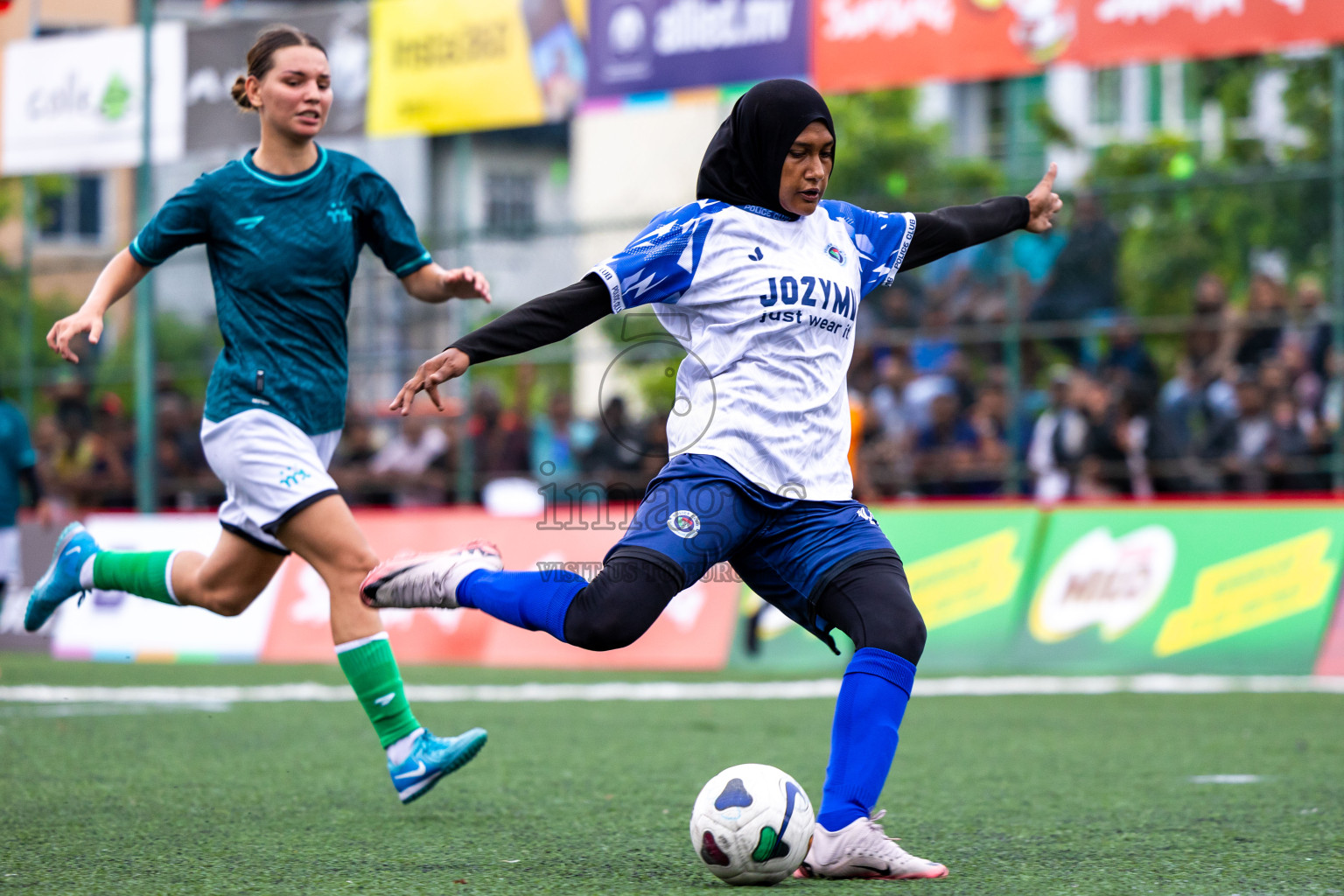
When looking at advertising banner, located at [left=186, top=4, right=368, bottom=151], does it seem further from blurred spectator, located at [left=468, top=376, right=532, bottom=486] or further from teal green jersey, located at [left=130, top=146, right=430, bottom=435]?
teal green jersey, located at [left=130, top=146, right=430, bottom=435]

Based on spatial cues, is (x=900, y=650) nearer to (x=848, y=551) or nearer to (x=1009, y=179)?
(x=848, y=551)

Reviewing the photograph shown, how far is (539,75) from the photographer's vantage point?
1378 centimetres

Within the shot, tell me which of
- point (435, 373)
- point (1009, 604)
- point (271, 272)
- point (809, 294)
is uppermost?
point (271, 272)

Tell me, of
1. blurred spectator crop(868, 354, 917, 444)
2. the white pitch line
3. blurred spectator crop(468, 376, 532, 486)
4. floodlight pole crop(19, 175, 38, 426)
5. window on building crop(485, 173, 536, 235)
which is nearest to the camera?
the white pitch line

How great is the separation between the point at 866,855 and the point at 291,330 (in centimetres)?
256

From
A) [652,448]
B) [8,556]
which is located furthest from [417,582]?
[652,448]

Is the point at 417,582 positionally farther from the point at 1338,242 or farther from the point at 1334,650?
the point at 1338,242

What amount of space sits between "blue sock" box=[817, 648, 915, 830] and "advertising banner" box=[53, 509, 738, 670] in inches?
291

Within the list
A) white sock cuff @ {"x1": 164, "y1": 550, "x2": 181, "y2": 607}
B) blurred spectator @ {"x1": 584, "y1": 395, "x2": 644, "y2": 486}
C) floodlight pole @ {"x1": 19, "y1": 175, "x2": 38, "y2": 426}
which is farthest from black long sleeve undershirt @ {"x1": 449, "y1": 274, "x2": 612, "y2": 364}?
floodlight pole @ {"x1": 19, "y1": 175, "x2": 38, "y2": 426}

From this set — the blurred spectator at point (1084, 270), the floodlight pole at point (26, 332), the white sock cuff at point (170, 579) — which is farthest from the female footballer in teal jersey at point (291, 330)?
the floodlight pole at point (26, 332)

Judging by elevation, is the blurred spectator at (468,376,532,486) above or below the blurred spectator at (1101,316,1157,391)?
below

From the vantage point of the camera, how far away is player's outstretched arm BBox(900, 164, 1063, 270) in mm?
4824

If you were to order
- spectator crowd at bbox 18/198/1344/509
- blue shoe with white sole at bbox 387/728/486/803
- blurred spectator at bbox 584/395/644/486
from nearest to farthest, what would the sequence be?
blue shoe with white sole at bbox 387/728/486/803
spectator crowd at bbox 18/198/1344/509
blurred spectator at bbox 584/395/644/486

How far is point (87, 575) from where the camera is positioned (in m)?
5.97
